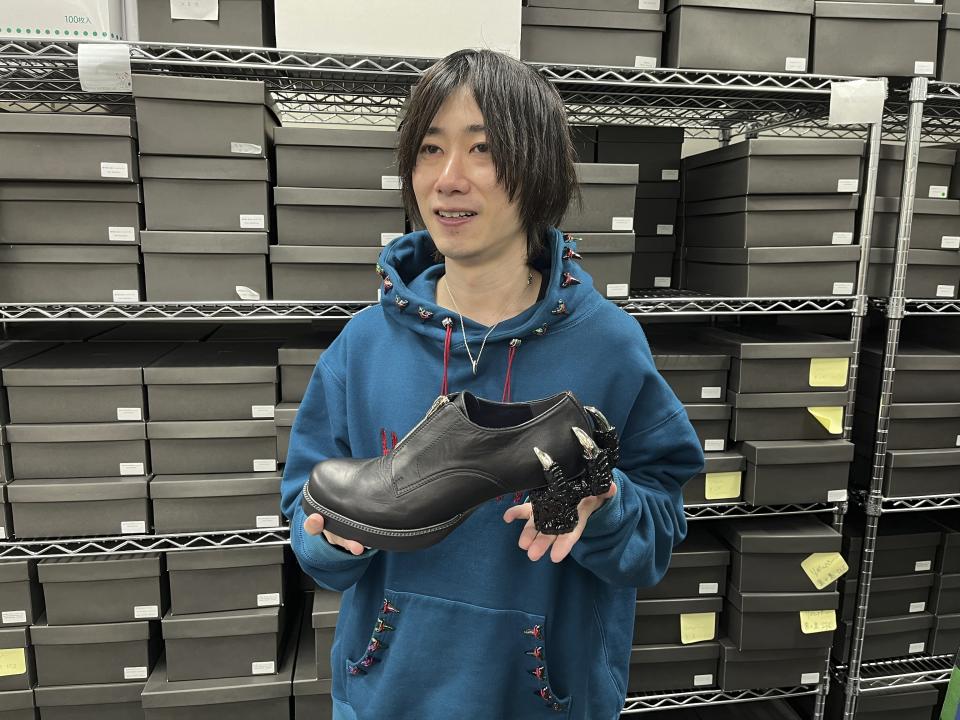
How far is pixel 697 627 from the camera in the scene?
1.50m

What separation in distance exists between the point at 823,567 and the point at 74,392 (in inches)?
65.7

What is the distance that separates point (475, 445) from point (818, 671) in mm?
1378

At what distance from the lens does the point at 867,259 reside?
1385mm

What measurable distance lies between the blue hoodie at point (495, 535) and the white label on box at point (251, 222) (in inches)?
23.7

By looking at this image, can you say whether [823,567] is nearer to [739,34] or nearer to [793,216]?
[793,216]

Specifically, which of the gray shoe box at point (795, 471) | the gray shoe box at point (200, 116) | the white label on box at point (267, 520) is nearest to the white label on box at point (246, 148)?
the gray shoe box at point (200, 116)

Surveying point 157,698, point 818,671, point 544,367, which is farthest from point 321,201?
point 818,671

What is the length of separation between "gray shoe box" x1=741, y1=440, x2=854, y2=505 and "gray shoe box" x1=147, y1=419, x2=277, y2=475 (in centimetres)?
105

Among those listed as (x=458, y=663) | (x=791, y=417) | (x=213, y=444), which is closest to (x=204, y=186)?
(x=213, y=444)

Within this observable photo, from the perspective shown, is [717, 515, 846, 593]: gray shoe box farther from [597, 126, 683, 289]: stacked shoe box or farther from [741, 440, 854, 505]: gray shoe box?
[597, 126, 683, 289]: stacked shoe box

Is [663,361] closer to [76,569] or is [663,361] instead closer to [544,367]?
[544,367]

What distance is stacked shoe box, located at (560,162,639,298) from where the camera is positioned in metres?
1.30

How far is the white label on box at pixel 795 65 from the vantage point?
1310 millimetres

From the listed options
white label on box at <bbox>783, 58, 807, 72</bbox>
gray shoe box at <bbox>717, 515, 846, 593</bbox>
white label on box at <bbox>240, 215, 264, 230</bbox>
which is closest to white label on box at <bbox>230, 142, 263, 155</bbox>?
white label on box at <bbox>240, 215, 264, 230</bbox>
